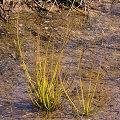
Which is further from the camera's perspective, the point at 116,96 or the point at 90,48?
the point at 90,48

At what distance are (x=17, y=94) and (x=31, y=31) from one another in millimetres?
1972

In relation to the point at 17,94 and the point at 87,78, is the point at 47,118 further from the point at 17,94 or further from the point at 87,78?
the point at 87,78

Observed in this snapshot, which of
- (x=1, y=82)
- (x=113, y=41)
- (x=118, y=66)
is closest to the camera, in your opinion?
(x=1, y=82)

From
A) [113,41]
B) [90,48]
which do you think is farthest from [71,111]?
[113,41]

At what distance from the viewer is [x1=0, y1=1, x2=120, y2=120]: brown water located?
243 cm

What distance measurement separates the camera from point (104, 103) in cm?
257

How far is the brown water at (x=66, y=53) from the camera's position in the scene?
2.43 meters

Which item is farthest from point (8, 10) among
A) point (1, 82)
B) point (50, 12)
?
point (1, 82)

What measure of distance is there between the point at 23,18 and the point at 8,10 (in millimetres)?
424

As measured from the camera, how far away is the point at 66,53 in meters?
3.71

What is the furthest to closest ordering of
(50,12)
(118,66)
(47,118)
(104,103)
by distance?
(50,12) < (118,66) < (104,103) < (47,118)

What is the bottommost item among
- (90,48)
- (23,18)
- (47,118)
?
(47,118)

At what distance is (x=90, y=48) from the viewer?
3.92m

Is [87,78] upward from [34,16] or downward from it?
downward
